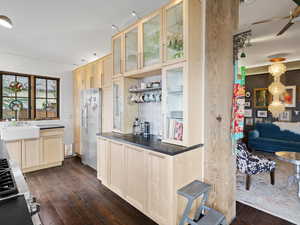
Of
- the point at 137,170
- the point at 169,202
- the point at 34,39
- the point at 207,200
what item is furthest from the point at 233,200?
the point at 34,39

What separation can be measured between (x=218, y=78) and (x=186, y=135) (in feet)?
2.49

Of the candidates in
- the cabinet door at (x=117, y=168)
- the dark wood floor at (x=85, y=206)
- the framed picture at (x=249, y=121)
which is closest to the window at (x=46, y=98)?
the dark wood floor at (x=85, y=206)

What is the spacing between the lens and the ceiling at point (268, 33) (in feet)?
7.42

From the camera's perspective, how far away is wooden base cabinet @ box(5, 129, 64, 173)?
132 inches

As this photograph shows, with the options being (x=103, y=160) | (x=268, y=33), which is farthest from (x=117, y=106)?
(x=268, y=33)

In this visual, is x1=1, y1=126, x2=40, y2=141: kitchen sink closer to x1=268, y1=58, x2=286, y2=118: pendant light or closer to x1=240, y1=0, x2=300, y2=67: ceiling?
x1=240, y1=0, x2=300, y2=67: ceiling

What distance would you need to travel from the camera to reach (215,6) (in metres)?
1.92

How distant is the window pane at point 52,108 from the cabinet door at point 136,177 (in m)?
3.18

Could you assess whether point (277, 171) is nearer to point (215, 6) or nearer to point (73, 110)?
point (215, 6)

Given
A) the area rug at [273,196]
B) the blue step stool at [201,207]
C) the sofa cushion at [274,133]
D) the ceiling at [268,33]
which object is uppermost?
the ceiling at [268,33]

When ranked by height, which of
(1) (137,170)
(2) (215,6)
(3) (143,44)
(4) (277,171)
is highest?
(2) (215,6)

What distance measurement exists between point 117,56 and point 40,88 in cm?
268

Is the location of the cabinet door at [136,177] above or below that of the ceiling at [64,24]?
below

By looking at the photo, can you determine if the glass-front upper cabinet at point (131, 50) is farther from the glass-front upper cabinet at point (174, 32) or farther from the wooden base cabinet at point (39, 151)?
the wooden base cabinet at point (39, 151)
